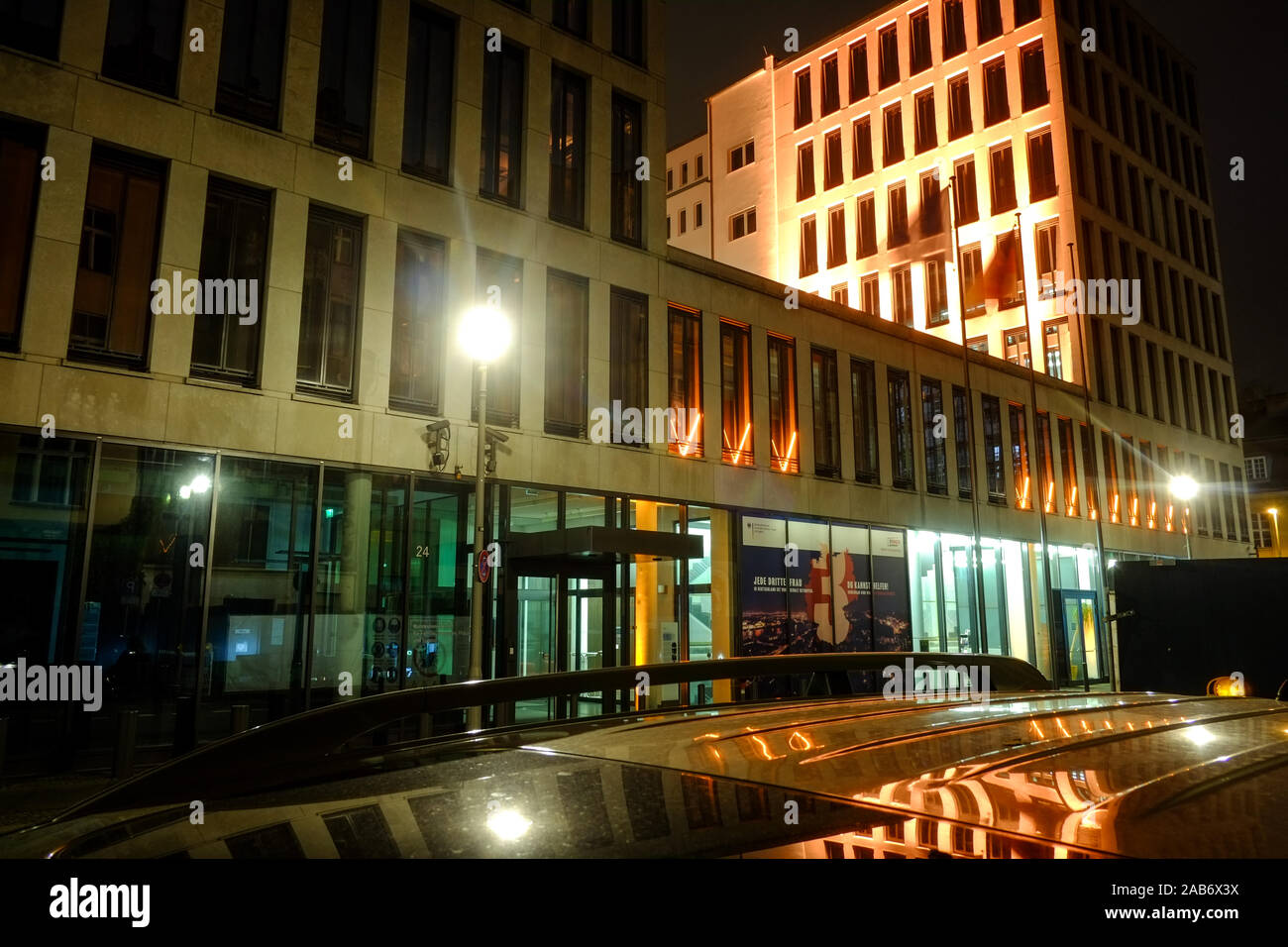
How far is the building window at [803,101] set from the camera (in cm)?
4553

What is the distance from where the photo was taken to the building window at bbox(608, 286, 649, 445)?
19219 millimetres

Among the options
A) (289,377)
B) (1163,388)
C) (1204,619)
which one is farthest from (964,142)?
Answer: (289,377)

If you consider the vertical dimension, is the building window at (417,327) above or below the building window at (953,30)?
below

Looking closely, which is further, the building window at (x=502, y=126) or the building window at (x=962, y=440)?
the building window at (x=962, y=440)

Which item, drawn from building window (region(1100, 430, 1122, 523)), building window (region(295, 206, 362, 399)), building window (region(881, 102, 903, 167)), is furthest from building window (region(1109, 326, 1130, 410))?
building window (region(295, 206, 362, 399))

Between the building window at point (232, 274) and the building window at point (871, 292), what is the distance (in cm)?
3108

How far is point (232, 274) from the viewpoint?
1448 cm

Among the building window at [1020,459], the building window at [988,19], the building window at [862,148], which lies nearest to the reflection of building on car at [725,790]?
the building window at [1020,459]

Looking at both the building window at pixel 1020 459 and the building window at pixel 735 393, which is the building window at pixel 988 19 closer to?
the building window at pixel 1020 459

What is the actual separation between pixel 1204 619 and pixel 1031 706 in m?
13.5

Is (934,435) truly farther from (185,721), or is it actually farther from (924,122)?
(185,721)

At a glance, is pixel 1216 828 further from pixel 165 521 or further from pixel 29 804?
pixel 165 521

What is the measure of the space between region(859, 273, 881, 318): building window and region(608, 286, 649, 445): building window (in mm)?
23787
